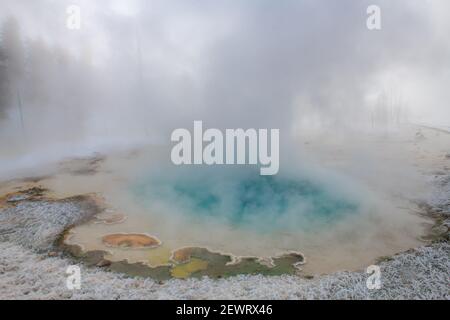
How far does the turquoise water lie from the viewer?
37.4 feet

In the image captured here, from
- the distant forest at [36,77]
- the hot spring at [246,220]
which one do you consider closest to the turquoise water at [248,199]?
the hot spring at [246,220]

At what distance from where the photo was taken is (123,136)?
107ft

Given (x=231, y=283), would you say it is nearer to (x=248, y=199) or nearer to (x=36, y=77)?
(x=248, y=199)

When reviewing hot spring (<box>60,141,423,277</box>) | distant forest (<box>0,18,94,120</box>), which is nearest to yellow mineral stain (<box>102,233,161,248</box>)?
hot spring (<box>60,141,423,277</box>)

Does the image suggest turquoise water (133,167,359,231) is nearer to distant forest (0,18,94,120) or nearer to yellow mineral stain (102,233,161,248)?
yellow mineral stain (102,233,161,248)

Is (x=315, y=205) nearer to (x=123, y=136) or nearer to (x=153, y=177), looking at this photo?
(x=153, y=177)

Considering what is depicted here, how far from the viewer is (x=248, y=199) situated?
1348 centimetres

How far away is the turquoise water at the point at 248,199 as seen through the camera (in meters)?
11.4

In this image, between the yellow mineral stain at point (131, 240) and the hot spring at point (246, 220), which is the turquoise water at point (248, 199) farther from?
the yellow mineral stain at point (131, 240)

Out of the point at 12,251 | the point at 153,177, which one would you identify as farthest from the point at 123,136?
the point at 12,251

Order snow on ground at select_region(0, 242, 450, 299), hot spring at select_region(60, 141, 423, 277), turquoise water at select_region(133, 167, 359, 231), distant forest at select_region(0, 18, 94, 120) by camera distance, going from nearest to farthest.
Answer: snow on ground at select_region(0, 242, 450, 299) < hot spring at select_region(60, 141, 423, 277) < turquoise water at select_region(133, 167, 359, 231) < distant forest at select_region(0, 18, 94, 120)

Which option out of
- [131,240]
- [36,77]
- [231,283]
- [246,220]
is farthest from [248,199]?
[36,77]

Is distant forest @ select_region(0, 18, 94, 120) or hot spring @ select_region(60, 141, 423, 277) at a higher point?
distant forest @ select_region(0, 18, 94, 120)

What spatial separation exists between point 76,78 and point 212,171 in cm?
2361
